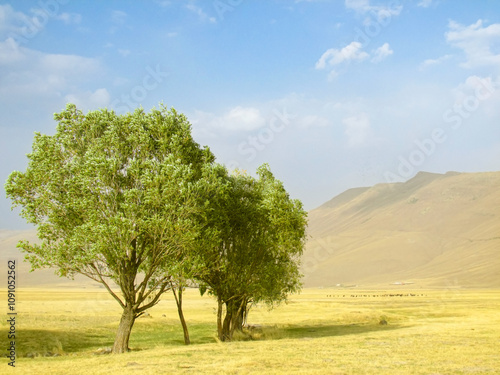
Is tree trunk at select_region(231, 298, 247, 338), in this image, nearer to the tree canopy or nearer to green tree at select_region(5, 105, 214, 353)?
the tree canopy

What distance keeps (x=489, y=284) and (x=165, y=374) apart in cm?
18671

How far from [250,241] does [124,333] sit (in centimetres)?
1219

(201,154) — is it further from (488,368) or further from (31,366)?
(488,368)

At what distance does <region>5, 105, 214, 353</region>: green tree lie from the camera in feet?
95.4

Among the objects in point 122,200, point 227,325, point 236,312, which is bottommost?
point 227,325

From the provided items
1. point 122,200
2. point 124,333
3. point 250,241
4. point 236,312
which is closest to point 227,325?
point 236,312

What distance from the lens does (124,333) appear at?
101 ft

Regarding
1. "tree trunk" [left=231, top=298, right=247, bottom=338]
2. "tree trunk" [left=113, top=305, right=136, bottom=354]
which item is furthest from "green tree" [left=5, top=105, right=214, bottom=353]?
"tree trunk" [left=231, top=298, right=247, bottom=338]

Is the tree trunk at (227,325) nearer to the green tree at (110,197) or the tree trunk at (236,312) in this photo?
the tree trunk at (236,312)

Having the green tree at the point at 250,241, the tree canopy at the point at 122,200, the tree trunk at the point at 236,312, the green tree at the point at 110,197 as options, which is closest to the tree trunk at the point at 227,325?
the green tree at the point at 250,241

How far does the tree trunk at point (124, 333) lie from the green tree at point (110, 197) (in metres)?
0.06

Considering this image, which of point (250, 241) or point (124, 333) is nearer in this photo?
point (124, 333)

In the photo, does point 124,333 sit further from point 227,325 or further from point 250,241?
point 250,241

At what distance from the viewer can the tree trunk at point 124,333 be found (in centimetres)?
3056
